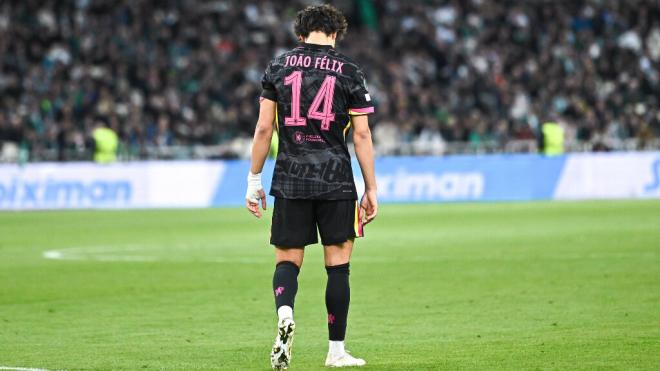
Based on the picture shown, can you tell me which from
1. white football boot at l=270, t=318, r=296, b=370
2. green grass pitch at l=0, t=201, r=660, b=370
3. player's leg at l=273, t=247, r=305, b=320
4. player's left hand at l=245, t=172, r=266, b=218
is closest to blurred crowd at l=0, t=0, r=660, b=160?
green grass pitch at l=0, t=201, r=660, b=370

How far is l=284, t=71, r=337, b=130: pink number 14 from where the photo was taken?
7891mm

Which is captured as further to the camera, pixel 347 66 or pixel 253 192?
pixel 253 192

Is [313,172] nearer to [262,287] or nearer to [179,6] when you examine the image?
[262,287]

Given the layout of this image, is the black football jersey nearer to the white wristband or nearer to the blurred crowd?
the white wristband

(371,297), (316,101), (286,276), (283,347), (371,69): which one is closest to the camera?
(283,347)

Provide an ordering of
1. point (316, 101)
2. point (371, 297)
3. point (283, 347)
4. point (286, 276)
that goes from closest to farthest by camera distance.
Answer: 1. point (283, 347)
2. point (316, 101)
3. point (286, 276)
4. point (371, 297)

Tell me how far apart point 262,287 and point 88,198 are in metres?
18.0

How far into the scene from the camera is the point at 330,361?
8.02 m

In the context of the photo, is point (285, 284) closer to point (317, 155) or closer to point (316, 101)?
point (317, 155)

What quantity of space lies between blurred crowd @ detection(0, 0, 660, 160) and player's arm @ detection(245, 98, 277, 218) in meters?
26.4

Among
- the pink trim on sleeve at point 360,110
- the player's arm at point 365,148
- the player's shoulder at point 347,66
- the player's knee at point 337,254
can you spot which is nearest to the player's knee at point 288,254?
the player's knee at point 337,254

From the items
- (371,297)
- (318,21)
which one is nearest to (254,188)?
(318,21)

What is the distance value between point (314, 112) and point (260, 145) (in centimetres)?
39

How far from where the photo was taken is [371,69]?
127 feet
